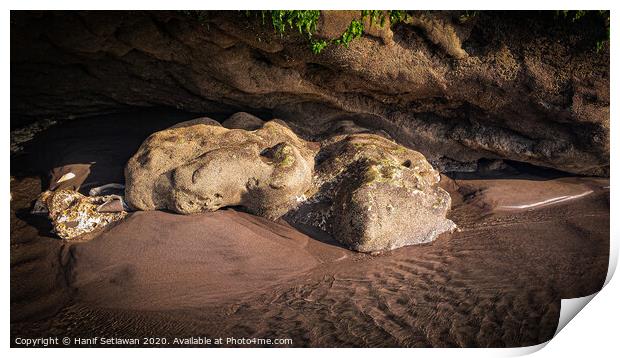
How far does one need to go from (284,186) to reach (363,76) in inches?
60.9

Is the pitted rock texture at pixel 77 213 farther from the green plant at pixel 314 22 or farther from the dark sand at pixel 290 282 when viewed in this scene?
the green plant at pixel 314 22

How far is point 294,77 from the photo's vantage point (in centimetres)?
475

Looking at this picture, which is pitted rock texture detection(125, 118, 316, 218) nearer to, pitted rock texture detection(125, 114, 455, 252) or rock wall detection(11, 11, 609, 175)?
pitted rock texture detection(125, 114, 455, 252)

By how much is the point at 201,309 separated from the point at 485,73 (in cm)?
387

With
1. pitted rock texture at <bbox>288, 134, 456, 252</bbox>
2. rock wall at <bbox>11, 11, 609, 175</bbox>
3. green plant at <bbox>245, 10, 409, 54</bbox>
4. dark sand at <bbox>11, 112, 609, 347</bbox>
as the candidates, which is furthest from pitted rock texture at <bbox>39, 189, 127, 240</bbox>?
green plant at <bbox>245, 10, 409, 54</bbox>

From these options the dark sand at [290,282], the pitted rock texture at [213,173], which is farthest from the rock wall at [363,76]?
the dark sand at [290,282]

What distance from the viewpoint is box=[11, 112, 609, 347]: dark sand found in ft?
11.5

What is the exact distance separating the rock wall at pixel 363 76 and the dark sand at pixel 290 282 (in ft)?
3.72

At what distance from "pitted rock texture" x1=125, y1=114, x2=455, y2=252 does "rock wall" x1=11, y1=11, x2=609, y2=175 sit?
0.67 meters

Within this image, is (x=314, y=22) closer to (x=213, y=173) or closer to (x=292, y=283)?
(x=213, y=173)

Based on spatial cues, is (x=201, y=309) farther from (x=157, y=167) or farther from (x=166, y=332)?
(x=157, y=167)

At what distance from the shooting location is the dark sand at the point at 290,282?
138 inches

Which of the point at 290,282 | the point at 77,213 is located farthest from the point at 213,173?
the point at 77,213

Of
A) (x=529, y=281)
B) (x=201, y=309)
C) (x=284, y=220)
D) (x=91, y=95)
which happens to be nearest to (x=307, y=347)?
(x=201, y=309)
